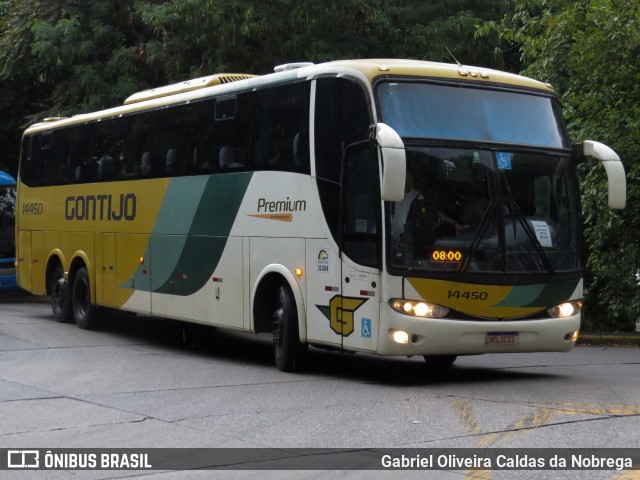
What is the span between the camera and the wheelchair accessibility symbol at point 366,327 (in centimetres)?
1227

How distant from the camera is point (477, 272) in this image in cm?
1218

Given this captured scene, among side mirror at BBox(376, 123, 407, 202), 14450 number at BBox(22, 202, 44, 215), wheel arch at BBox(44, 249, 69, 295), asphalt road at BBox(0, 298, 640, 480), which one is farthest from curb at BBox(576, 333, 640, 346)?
14450 number at BBox(22, 202, 44, 215)

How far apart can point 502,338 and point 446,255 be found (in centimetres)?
109

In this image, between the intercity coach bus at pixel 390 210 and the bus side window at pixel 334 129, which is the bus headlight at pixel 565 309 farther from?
the bus side window at pixel 334 129

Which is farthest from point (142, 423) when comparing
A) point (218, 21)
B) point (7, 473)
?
point (218, 21)

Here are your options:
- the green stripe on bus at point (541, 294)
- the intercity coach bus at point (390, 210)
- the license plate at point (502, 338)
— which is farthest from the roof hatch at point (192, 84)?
the license plate at point (502, 338)

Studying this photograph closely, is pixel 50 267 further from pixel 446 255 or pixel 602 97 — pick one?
pixel 446 255

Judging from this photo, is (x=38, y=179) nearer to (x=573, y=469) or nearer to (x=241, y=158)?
(x=241, y=158)

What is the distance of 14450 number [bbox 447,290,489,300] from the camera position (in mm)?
12102

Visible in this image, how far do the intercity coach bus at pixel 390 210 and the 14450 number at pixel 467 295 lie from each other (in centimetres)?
3

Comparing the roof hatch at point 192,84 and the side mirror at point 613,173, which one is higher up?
the roof hatch at point 192,84

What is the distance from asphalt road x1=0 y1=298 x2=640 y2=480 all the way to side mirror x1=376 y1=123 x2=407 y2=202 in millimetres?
Answer: 1958

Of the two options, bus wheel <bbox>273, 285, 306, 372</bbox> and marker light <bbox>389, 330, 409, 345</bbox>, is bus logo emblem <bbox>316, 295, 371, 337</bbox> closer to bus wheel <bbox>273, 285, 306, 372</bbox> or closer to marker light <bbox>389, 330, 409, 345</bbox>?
marker light <bbox>389, 330, 409, 345</bbox>

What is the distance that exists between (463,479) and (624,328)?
1424 centimetres
